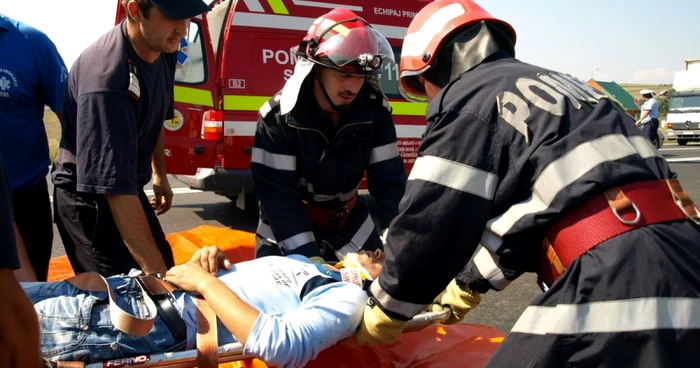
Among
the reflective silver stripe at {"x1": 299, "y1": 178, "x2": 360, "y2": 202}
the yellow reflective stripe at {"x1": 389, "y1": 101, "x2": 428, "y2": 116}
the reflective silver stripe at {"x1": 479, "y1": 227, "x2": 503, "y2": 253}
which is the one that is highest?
the reflective silver stripe at {"x1": 479, "y1": 227, "x2": 503, "y2": 253}

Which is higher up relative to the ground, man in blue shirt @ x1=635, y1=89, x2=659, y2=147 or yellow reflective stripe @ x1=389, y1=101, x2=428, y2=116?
yellow reflective stripe @ x1=389, y1=101, x2=428, y2=116

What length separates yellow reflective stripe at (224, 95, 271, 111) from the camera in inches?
219

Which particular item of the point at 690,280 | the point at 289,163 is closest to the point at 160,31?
the point at 289,163

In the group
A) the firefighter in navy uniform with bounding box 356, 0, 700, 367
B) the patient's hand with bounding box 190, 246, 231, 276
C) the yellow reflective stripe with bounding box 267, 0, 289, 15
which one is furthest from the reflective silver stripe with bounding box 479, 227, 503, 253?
the yellow reflective stripe with bounding box 267, 0, 289, 15

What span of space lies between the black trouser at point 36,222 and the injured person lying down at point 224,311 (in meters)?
0.68

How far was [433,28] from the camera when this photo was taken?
164cm

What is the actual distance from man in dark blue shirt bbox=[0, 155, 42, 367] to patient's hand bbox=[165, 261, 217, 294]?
858 mm

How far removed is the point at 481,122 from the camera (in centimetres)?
137

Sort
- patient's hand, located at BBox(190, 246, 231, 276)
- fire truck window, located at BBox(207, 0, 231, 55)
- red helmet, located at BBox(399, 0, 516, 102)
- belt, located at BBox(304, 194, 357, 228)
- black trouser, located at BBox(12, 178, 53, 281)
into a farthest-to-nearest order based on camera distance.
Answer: fire truck window, located at BBox(207, 0, 231, 55) < belt, located at BBox(304, 194, 357, 228) < black trouser, located at BBox(12, 178, 53, 281) < patient's hand, located at BBox(190, 246, 231, 276) < red helmet, located at BBox(399, 0, 516, 102)

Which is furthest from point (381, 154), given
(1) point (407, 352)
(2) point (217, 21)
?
(2) point (217, 21)

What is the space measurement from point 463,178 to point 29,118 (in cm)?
220

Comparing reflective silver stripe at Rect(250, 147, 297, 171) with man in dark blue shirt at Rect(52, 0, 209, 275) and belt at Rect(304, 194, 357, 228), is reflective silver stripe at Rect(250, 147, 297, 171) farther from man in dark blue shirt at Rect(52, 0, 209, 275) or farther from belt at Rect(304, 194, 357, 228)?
man in dark blue shirt at Rect(52, 0, 209, 275)

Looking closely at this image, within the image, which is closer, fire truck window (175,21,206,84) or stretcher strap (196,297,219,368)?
stretcher strap (196,297,219,368)

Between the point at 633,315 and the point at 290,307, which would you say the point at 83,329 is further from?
the point at 633,315
